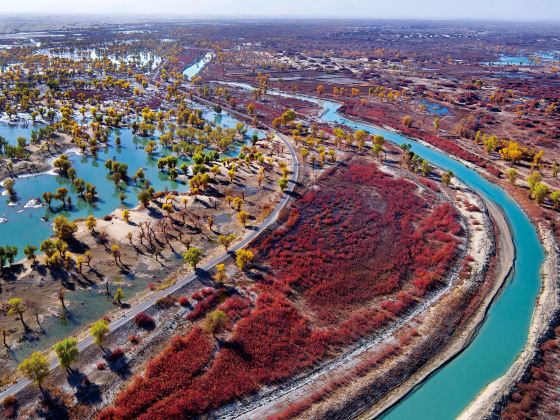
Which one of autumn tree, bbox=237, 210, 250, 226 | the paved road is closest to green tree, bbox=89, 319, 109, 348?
the paved road

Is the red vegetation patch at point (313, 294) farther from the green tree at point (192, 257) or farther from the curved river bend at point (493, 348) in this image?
the curved river bend at point (493, 348)

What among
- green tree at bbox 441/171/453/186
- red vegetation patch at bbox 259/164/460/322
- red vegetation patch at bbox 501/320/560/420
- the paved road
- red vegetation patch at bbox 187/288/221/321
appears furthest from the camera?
green tree at bbox 441/171/453/186

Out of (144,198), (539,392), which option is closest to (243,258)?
(144,198)

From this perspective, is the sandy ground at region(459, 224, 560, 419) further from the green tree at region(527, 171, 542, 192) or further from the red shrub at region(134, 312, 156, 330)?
the red shrub at region(134, 312, 156, 330)

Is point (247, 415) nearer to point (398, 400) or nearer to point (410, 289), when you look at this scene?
point (398, 400)

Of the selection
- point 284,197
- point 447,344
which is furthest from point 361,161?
point 447,344

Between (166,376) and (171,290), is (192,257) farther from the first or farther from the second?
(166,376)
